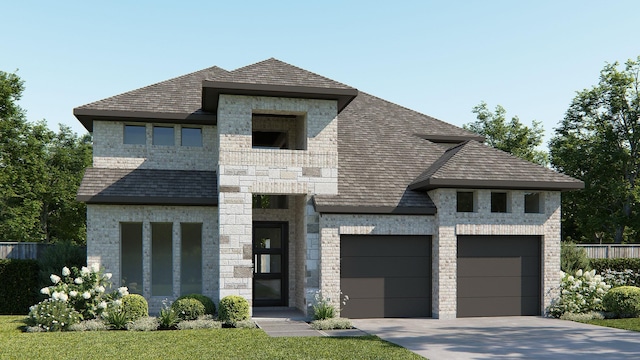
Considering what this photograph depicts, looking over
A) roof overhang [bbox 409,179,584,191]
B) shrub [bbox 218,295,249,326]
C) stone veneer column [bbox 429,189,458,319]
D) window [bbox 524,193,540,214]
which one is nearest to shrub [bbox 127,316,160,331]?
shrub [bbox 218,295,249,326]

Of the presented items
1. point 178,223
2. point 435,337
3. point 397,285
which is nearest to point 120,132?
point 178,223

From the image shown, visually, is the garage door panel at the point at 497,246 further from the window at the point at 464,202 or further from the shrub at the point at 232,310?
the shrub at the point at 232,310

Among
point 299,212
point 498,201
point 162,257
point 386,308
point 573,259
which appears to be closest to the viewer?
point 386,308

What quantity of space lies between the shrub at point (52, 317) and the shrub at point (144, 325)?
157cm

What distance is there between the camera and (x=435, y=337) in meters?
13.9

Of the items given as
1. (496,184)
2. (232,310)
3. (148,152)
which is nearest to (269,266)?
(232,310)

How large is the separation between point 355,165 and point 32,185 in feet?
96.5

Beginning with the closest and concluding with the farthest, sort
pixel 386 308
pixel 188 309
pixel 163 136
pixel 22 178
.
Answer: pixel 188 309 < pixel 386 308 < pixel 163 136 < pixel 22 178

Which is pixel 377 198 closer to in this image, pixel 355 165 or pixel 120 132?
pixel 355 165

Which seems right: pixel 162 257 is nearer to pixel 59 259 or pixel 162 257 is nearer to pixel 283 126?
pixel 59 259

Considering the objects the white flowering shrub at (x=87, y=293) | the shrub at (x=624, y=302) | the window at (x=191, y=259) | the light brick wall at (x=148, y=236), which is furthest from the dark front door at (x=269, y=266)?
the shrub at (x=624, y=302)

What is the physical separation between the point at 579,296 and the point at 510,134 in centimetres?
2949

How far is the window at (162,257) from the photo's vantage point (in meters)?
18.3

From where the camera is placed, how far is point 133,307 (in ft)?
51.3
